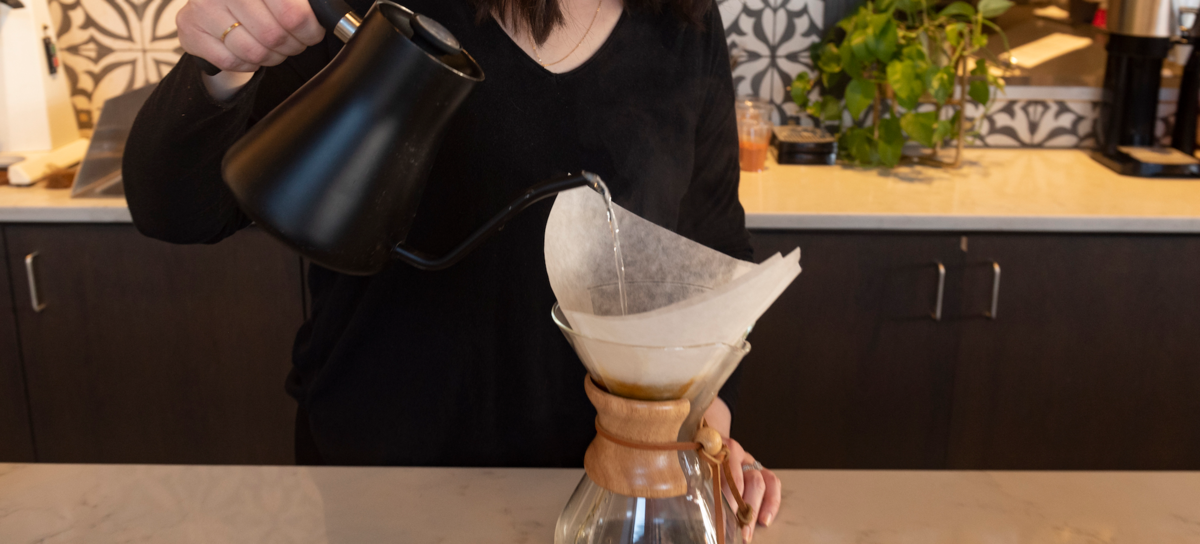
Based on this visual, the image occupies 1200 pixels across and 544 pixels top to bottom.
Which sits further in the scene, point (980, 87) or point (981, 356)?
point (980, 87)

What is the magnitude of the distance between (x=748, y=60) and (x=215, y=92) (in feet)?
5.04

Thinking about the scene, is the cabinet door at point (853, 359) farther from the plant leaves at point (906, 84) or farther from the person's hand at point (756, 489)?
the person's hand at point (756, 489)

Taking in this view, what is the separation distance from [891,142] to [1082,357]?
550mm

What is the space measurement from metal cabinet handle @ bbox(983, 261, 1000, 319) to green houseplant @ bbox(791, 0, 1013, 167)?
13.0 inches

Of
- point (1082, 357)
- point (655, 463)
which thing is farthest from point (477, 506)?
point (1082, 357)

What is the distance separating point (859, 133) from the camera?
6.50 ft

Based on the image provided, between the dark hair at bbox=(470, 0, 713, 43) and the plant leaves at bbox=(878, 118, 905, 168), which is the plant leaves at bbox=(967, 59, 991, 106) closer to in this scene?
the plant leaves at bbox=(878, 118, 905, 168)

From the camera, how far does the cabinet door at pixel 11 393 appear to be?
169 cm

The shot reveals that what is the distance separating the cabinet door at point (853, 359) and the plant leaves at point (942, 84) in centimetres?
33

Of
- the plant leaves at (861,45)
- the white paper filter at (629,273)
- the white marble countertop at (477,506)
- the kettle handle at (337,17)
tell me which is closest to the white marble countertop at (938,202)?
the plant leaves at (861,45)

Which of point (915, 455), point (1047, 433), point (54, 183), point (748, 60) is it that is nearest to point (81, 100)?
point (54, 183)

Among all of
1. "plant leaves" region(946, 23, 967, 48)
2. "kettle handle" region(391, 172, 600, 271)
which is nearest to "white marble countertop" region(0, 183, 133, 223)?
"kettle handle" region(391, 172, 600, 271)

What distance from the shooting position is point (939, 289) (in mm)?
1665

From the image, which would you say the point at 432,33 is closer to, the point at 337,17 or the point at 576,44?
the point at 337,17
